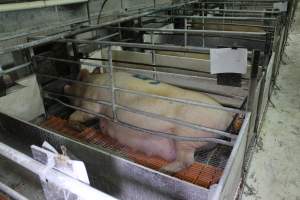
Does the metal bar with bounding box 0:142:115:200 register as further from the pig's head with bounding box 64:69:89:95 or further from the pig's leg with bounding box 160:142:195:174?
the pig's head with bounding box 64:69:89:95

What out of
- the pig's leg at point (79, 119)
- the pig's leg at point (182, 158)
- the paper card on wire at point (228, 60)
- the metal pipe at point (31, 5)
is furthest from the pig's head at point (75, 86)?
the paper card on wire at point (228, 60)

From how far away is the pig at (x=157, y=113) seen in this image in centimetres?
151

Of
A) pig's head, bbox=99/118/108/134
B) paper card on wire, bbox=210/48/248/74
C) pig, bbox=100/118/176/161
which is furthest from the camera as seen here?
pig's head, bbox=99/118/108/134

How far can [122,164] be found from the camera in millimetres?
1085

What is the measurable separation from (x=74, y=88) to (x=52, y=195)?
4.82 feet

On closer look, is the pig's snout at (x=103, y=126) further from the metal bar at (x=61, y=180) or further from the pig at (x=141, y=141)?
the metal bar at (x=61, y=180)

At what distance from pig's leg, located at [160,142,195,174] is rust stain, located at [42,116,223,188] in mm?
32

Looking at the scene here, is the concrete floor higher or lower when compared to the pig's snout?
lower

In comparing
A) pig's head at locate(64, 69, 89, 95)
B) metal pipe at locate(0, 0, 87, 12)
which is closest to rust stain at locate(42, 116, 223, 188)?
pig's head at locate(64, 69, 89, 95)

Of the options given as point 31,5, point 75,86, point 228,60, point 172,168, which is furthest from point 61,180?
point 31,5

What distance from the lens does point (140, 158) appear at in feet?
5.33

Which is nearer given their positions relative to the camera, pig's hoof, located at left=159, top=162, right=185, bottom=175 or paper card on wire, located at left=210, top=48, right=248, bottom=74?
paper card on wire, located at left=210, top=48, right=248, bottom=74

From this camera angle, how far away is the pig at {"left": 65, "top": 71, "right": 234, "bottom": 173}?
1.51 m

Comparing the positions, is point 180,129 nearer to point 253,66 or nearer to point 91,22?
point 253,66
